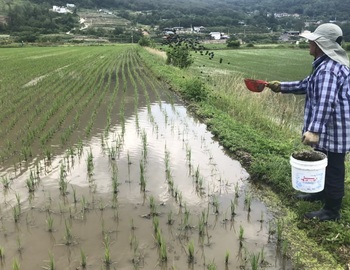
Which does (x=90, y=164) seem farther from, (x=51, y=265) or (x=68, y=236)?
(x=51, y=265)

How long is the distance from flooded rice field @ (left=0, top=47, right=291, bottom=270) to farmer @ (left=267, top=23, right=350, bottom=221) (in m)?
0.67

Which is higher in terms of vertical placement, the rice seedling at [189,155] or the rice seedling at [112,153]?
the rice seedling at [112,153]

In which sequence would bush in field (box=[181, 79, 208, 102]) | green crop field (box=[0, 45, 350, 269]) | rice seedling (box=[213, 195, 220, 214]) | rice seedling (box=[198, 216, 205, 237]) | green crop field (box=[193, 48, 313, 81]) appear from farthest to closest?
green crop field (box=[193, 48, 313, 81]) < bush in field (box=[181, 79, 208, 102]) < rice seedling (box=[213, 195, 220, 214]) < rice seedling (box=[198, 216, 205, 237]) < green crop field (box=[0, 45, 350, 269])

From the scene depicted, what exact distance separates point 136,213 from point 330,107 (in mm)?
2228

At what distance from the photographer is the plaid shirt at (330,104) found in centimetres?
308

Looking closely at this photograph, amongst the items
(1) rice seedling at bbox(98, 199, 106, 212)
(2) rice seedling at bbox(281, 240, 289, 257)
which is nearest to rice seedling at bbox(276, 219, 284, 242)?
(2) rice seedling at bbox(281, 240, 289, 257)

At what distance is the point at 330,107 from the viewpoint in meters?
3.08

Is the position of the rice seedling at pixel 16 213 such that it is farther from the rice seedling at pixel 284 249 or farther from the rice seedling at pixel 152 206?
the rice seedling at pixel 284 249

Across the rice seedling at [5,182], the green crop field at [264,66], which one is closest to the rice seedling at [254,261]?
the rice seedling at [5,182]

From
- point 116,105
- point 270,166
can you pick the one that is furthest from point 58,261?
point 116,105

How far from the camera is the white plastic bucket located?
3186 millimetres

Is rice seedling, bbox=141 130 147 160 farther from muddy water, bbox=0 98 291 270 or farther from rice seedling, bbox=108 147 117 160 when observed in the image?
rice seedling, bbox=108 147 117 160

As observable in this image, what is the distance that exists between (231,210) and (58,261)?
1.86 metres

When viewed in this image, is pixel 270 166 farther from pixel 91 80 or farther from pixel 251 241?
pixel 91 80
